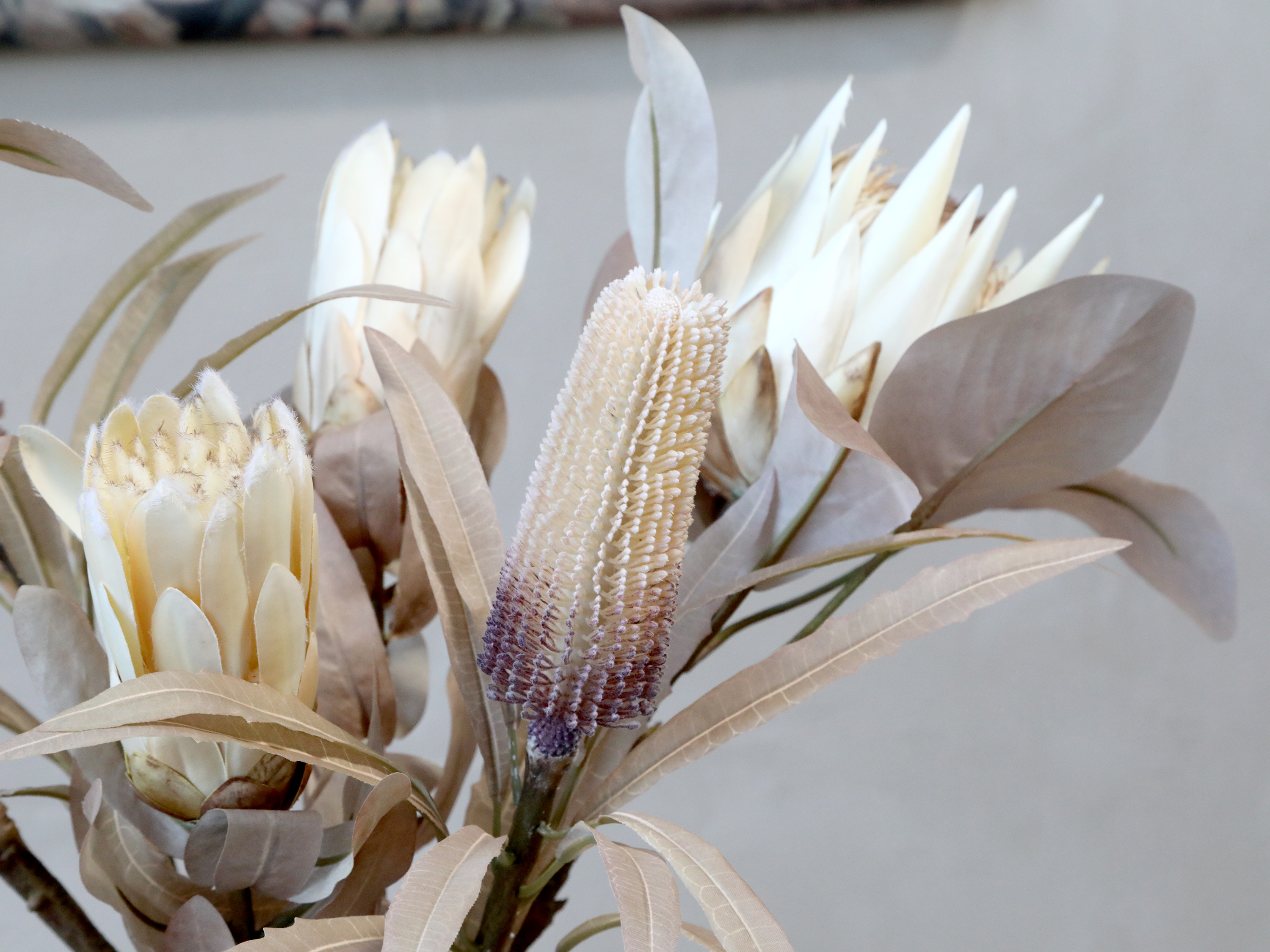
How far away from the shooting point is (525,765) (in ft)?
0.70

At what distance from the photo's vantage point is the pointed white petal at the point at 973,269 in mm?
233

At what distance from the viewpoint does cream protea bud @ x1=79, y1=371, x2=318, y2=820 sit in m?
0.17

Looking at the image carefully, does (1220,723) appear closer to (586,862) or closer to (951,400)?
(586,862)

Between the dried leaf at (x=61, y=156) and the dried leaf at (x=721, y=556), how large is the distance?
5.2 inches

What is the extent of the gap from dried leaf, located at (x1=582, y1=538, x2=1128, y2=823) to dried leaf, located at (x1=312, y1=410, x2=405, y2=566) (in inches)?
3.5

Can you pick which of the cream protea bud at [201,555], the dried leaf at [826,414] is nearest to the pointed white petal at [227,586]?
→ the cream protea bud at [201,555]

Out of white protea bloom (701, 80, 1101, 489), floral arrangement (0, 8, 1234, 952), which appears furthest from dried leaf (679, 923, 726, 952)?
white protea bloom (701, 80, 1101, 489)

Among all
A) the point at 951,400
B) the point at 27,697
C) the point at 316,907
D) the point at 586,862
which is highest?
the point at 951,400

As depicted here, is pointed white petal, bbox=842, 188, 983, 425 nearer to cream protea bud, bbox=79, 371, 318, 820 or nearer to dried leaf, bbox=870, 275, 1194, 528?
dried leaf, bbox=870, 275, 1194, 528

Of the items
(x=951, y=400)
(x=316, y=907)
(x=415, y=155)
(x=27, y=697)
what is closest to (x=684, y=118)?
(x=951, y=400)

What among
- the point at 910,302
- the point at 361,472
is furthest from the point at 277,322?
the point at 910,302

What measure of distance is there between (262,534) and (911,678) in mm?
628

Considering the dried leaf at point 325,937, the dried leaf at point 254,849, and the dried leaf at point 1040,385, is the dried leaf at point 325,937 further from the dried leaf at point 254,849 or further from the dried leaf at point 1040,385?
the dried leaf at point 1040,385

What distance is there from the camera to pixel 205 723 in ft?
0.55
